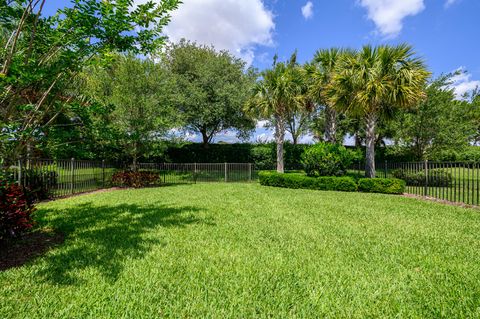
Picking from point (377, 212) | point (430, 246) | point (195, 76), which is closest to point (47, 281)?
point (430, 246)

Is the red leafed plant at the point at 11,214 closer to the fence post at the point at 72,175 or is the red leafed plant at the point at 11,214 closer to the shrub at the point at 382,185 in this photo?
the fence post at the point at 72,175

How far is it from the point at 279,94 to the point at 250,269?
1177cm

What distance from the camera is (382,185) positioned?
10711 millimetres

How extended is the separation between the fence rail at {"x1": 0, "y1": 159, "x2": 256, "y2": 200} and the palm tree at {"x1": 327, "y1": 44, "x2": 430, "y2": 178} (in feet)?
23.9

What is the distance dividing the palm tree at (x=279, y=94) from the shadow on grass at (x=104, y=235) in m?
8.91

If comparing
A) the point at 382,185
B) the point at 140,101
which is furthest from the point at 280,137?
the point at 140,101

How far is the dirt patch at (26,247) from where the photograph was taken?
3498mm

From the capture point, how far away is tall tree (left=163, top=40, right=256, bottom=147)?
56.1 feet

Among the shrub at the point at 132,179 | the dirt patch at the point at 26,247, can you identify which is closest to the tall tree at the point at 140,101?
the shrub at the point at 132,179

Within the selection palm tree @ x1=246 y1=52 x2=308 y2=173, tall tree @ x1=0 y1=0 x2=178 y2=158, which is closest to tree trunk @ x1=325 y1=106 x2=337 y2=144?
palm tree @ x1=246 y1=52 x2=308 y2=173

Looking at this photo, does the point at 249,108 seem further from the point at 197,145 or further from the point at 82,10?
the point at 82,10

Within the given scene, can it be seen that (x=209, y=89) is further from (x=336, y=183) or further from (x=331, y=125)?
(x=336, y=183)

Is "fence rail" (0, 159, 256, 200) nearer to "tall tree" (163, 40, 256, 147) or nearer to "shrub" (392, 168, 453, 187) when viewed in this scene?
"tall tree" (163, 40, 256, 147)

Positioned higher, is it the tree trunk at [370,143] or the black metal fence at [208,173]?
the tree trunk at [370,143]
